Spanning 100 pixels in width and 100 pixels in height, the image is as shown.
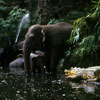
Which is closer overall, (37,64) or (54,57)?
(37,64)

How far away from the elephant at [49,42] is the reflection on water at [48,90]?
3.18 m

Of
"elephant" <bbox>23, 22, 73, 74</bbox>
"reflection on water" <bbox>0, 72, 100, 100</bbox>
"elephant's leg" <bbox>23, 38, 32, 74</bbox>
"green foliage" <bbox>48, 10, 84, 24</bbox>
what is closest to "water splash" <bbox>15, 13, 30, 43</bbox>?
"green foliage" <bbox>48, 10, 84, 24</bbox>

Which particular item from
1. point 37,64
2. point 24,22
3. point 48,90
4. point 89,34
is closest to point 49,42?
point 37,64

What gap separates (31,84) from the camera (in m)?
8.65

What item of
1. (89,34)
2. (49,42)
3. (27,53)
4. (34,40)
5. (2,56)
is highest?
(89,34)

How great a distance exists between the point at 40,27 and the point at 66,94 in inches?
228

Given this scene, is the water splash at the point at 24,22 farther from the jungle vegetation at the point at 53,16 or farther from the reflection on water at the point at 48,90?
the reflection on water at the point at 48,90

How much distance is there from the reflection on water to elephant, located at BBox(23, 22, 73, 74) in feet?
10.4

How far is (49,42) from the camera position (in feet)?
41.2

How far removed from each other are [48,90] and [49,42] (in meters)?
5.08

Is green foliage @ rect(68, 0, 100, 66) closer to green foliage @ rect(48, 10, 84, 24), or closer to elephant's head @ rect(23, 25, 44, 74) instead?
elephant's head @ rect(23, 25, 44, 74)

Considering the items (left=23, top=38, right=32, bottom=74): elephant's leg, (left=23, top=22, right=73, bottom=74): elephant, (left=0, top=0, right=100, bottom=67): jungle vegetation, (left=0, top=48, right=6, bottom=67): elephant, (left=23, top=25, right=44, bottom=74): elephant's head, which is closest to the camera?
(left=0, top=0, right=100, bottom=67): jungle vegetation

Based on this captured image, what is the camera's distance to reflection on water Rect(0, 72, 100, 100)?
22.1 feet

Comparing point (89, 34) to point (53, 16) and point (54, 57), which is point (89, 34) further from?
point (53, 16)
